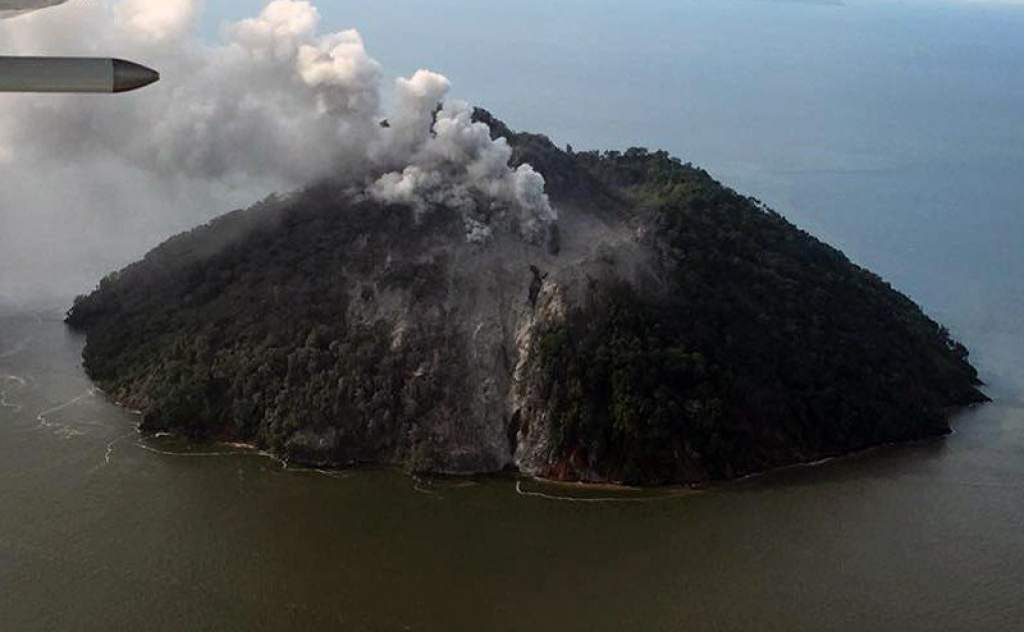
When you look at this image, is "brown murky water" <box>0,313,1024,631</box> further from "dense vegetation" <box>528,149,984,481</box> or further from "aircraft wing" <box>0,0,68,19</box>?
"aircraft wing" <box>0,0,68,19</box>

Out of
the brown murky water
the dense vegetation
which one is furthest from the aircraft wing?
the dense vegetation

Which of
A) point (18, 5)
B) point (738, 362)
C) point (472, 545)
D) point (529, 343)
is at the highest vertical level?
point (738, 362)

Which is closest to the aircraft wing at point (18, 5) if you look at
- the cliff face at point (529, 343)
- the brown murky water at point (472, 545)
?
the brown murky water at point (472, 545)

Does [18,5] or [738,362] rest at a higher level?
[738,362]

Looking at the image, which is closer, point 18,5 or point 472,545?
point 18,5

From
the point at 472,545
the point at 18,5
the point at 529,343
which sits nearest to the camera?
the point at 18,5

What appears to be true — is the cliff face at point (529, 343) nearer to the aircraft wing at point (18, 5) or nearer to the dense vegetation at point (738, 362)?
the dense vegetation at point (738, 362)

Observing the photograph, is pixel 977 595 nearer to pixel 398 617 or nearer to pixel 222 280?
pixel 398 617

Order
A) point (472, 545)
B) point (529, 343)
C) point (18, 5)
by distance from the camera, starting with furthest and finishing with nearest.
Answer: point (529, 343) < point (472, 545) < point (18, 5)

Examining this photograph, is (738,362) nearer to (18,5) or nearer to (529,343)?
(529,343)

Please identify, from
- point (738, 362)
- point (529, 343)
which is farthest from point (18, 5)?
point (738, 362)
